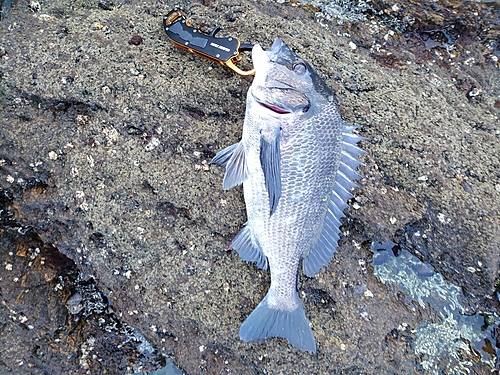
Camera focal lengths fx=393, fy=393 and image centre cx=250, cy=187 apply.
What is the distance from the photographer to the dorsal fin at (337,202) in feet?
9.19

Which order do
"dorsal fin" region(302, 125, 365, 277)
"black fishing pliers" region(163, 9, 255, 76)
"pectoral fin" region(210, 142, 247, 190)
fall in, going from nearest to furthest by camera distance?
"dorsal fin" region(302, 125, 365, 277), "pectoral fin" region(210, 142, 247, 190), "black fishing pliers" region(163, 9, 255, 76)

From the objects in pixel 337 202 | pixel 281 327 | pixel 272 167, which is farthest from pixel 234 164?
pixel 281 327

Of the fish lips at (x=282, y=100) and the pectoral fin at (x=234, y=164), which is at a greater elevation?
the fish lips at (x=282, y=100)

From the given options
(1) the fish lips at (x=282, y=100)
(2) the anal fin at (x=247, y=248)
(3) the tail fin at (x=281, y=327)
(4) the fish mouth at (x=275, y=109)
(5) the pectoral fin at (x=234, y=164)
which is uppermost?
(1) the fish lips at (x=282, y=100)

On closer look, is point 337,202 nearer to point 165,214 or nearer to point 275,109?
point 275,109

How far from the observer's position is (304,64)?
2857 mm

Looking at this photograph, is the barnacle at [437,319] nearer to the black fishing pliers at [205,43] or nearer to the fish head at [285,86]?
the fish head at [285,86]

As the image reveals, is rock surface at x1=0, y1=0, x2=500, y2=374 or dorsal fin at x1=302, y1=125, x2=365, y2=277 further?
rock surface at x1=0, y1=0, x2=500, y2=374

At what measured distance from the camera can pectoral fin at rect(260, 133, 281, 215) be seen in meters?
2.58

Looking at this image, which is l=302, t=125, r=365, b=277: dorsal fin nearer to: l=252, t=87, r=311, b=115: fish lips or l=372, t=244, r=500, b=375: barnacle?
l=252, t=87, r=311, b=115: fish lips

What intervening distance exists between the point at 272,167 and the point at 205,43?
116 cm

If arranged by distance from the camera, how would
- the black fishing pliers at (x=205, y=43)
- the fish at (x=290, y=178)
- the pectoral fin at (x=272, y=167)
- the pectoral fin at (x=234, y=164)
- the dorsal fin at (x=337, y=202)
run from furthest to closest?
1. the black fishing pliers at (x=205, y=43)
2. the pectoral fin at (x=234, y=164)
3. the dorsal fin at (x=337, y=202)
4. the fish at (x=290, y=178)
5. the pectoral fin at (x=272, y=167)

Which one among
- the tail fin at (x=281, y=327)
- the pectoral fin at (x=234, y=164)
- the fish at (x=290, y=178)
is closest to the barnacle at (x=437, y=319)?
the fish at (x=290, y=178)

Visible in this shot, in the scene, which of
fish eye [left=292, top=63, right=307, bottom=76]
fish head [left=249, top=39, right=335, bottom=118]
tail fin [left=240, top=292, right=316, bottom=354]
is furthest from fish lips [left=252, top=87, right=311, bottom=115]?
tail fin [left=240, top=292, right=316, bottom=354]
